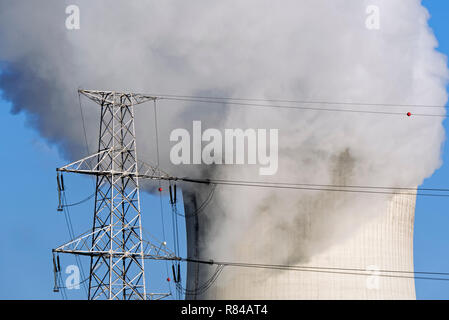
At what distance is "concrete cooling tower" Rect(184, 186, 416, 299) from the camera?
115 ft

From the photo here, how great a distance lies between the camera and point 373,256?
3500 centimetres

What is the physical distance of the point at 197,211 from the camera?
37844 millimetres

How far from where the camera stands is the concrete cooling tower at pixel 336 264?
35.0 metres

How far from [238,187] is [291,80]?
4.40 m

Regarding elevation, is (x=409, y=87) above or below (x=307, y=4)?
below

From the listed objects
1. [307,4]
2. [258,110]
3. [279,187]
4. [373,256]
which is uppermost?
[307,4]

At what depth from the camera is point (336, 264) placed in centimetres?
3528
